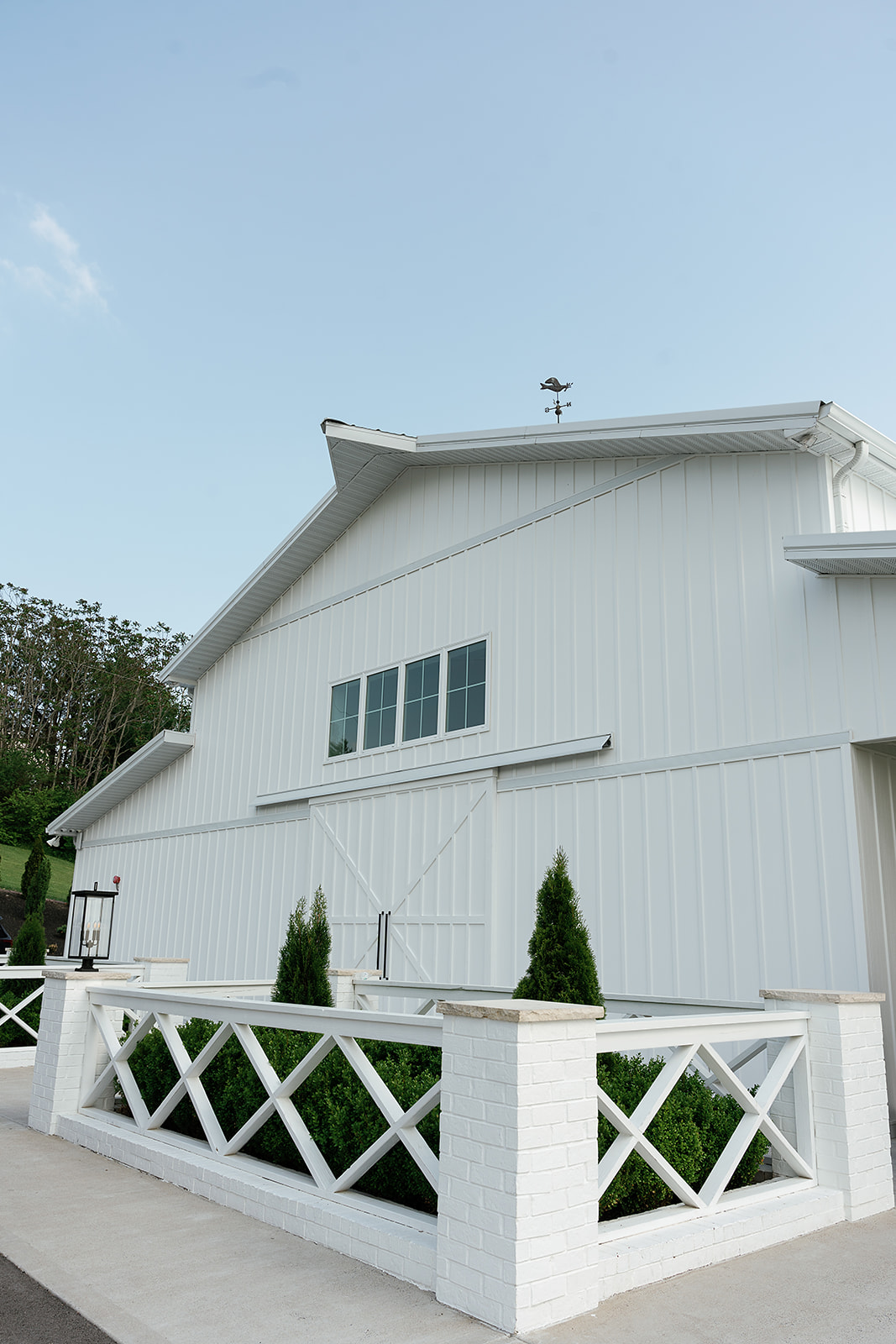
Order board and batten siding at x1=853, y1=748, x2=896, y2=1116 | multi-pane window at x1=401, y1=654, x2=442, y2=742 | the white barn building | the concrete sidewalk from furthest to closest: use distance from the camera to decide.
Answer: multi-pane window at x1=401, y1=654, x2=442, y2=742 → the white barn building → board and batten siding at x1=853, y1=748, x2=896, y2=1116 → the concrete sidewalk

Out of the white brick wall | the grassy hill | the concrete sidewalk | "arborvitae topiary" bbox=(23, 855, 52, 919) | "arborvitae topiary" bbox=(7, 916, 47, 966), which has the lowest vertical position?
the concrete sidewalk

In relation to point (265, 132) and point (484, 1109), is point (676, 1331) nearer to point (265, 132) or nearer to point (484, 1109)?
point (484, 1109)

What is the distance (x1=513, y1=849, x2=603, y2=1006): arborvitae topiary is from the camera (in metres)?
5.60

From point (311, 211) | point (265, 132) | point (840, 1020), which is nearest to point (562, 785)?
point (840, 1020)

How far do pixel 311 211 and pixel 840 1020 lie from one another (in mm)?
17588

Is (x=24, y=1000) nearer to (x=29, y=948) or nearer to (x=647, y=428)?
(x=29, y=948)

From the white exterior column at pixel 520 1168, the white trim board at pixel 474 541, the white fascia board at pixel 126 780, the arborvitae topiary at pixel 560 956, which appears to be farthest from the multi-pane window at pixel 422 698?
the white exterior column at pixel 520 1168

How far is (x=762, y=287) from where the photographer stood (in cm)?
1325

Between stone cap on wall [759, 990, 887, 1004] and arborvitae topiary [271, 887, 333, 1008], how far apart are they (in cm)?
346

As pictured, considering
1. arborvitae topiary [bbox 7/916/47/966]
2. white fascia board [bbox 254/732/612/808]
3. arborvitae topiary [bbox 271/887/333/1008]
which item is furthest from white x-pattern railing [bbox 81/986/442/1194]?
arborvitae topiary [bbox 7/916/47/966]

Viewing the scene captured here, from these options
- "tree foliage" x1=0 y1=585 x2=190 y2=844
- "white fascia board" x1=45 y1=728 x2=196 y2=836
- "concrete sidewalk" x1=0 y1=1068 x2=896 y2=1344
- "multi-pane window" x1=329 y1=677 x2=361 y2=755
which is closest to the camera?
"concrete sidewalk" x1=0 y1=1068 x2=896 y2=1344

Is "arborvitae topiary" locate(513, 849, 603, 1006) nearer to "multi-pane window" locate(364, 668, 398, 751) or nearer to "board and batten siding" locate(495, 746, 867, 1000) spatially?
"board and batten siding" locate(495, 746, 867, 1000)

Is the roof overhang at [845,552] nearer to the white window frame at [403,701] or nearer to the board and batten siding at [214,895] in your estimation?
the white window frame at [403,701]

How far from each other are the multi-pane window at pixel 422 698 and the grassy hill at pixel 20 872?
2038 centimetres
